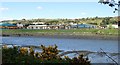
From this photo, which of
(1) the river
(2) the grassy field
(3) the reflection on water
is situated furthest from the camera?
(2) the grassy field

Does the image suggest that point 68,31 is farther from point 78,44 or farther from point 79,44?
point 79,44

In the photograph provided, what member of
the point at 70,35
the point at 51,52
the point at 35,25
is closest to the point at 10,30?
the point at 35,25

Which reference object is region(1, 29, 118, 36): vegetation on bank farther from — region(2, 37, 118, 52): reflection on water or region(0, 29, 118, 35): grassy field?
region(2, 37, 118, 52): reflection on water

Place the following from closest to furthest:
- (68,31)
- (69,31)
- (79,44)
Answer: (79,44) → (69,31) → (68,31)

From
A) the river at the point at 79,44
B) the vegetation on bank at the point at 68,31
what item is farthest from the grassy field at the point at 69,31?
the river at the point at 79,44

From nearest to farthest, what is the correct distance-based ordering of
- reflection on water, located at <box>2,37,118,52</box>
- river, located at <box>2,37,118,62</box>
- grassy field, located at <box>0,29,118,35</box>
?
river, located at <box>2,37,118,62</box> → reflection on water, located at <box>2,37,118,52</box> → grassy field, located at <box>0,29,118,35</box>

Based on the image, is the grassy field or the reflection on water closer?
the reflection on water

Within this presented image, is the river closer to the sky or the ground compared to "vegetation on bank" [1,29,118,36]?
closer to the sky

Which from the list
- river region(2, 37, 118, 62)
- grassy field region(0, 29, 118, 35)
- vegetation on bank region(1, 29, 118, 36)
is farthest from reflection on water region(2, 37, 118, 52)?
grassy field region(0, 29, 118, 35)

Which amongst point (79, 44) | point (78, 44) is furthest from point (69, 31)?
point (79, 44)

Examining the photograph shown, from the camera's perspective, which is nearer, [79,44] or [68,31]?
[79,44]

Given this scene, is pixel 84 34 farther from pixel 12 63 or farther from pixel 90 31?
pixel 12 63

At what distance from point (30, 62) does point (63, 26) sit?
283 ft

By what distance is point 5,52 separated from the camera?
715cm
